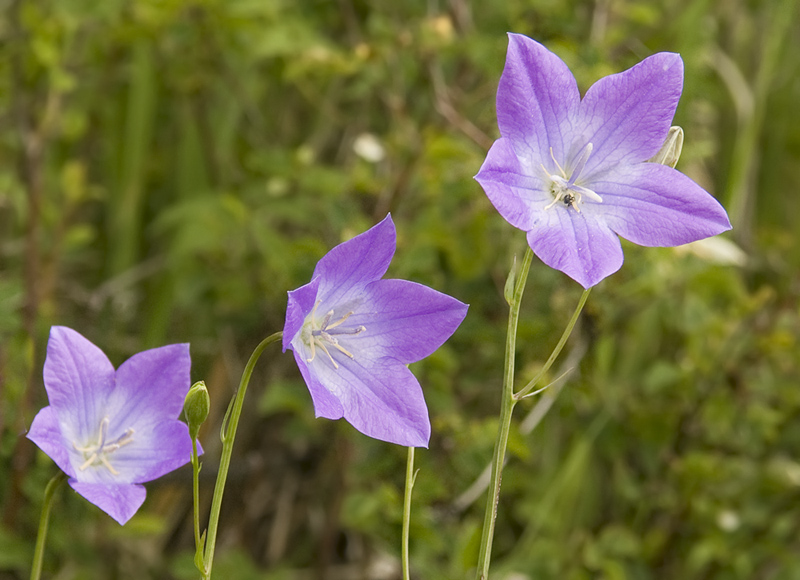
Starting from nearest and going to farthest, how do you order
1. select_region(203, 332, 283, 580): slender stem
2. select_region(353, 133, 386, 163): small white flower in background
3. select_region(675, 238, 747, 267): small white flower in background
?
select_region(203, 332, 283, 580): slender stem < select_region(675, 238, 747, 267): small white flower in background < select_region(353, 133, 386, 163): small white flower in background

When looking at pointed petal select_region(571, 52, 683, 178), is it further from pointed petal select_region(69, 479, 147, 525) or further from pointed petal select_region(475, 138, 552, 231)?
pointed petal select_region(69, 479, 147, 525)

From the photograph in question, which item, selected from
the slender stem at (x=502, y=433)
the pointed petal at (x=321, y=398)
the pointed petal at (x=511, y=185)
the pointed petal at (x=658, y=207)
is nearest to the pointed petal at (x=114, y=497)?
the pointed petal at (x=321, y=398)

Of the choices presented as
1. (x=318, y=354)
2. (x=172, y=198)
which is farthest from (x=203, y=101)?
(x=318, y=354)

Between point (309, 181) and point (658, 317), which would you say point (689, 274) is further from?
point (309, 181)

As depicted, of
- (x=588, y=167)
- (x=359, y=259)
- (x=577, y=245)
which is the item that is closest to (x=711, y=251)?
(x=588, y=167)

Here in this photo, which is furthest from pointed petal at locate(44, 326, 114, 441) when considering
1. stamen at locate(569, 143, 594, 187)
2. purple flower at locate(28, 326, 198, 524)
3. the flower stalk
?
stamen at locate(569, 143, 594, 187)

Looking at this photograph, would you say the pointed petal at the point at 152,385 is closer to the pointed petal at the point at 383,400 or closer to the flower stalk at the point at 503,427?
the pointed petal at the point at 383,400
